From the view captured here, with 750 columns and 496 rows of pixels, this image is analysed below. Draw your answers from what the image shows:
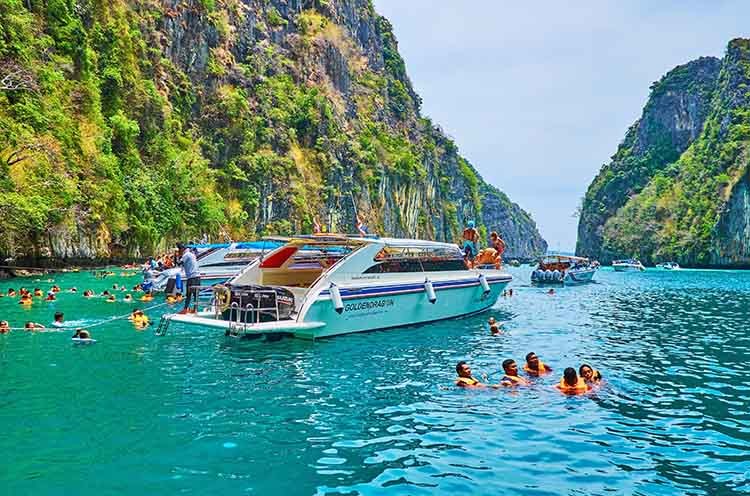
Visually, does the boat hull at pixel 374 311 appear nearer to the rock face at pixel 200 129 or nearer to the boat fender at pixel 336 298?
the boat fender at pixel 336 298

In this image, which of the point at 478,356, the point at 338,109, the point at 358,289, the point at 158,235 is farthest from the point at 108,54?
the point at 478,356

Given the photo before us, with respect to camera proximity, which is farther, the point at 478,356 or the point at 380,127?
the point at 380,127

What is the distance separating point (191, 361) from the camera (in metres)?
12.7

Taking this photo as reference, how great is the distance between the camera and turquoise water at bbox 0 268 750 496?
6.61 m

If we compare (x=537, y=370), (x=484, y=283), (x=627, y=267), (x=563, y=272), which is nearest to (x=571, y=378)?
(x=537, y=370)

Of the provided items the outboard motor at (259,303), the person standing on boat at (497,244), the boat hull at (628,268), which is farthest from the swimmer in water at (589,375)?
the boat hull at (628,268)

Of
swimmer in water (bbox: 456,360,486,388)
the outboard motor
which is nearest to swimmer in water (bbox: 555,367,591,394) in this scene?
swimmer in water (bbox: 456,360,486,388)

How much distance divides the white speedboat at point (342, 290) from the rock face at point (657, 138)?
141627 mm

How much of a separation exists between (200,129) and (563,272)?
40.0 m

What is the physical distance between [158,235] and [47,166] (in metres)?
16.6

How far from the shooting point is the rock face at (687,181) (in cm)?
10306

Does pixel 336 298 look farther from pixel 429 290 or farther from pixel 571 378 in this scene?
pixel 571 378

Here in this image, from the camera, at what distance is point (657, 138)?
164500 mm

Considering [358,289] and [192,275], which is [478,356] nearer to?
[358,289]
